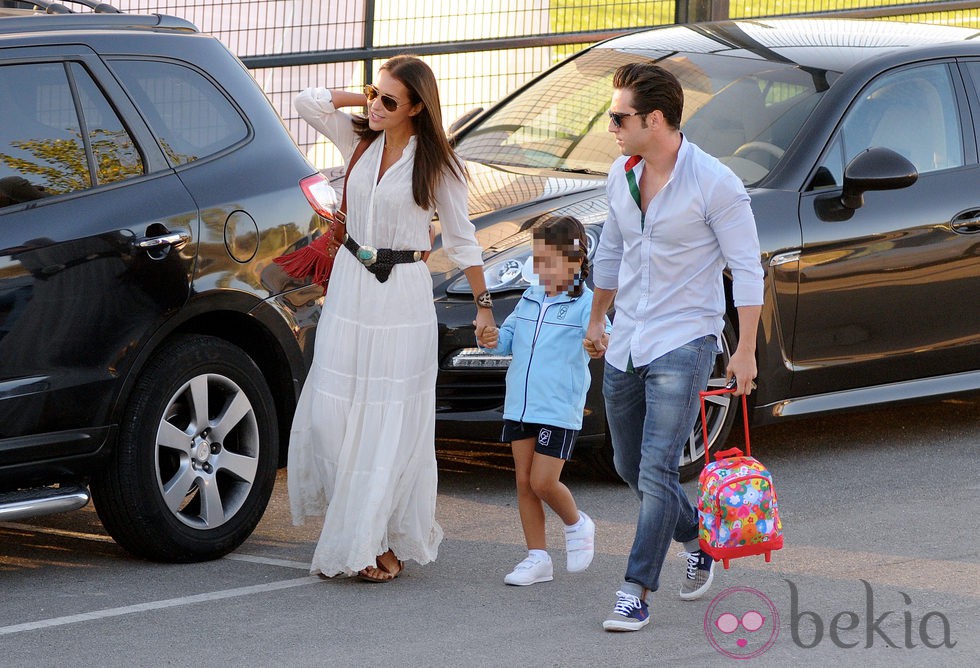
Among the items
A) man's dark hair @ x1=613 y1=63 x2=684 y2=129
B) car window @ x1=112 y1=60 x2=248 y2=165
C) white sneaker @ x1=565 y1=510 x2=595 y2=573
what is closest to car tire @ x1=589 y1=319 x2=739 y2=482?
white sneaker @ x1=565 y1=510 x2=595 y2=573

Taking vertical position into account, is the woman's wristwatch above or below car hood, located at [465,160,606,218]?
below

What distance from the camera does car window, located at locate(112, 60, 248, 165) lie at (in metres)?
5.37

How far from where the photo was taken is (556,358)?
5.23m

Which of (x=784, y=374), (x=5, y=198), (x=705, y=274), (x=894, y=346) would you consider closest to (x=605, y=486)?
(x=784, y=374)

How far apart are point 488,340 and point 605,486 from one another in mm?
1625

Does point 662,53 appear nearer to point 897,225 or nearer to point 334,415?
point 897,225

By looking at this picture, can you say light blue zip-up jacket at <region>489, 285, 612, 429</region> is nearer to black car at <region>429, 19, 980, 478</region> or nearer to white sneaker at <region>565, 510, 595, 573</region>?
white sneaker at <region>565, 510, 595, 573</region>

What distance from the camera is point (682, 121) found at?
7203 millimetres

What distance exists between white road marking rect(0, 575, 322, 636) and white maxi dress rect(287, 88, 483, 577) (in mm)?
107

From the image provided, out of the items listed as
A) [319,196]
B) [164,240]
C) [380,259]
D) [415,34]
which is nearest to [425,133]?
[380,259]

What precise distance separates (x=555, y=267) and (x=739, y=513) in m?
Result: 1.07

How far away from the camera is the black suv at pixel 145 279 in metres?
4.96

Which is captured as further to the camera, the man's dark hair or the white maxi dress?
the white maxi dress

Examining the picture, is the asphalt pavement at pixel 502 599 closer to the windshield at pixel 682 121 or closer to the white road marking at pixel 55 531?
the white road marking at pixel 55 531
